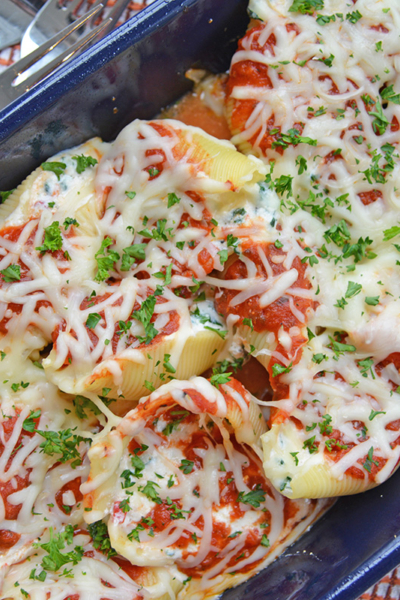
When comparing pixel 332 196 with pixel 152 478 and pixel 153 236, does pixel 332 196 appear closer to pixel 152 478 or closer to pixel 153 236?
pixel 153 236

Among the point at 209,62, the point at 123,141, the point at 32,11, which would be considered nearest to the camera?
the point at 123,141

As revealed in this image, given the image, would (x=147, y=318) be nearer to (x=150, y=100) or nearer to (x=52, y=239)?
(x=52, y=239)

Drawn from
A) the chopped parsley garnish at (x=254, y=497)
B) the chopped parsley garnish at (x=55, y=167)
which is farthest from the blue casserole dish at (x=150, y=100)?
the chopped parsley garnish at (x=254, y=497)

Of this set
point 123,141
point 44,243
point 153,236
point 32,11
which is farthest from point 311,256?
point 32,11

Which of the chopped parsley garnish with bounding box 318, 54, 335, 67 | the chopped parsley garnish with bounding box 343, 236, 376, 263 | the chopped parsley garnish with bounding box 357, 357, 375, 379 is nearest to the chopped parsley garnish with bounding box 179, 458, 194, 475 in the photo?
the chopped parsley garnish with bounding box 357, 357, 375, 379

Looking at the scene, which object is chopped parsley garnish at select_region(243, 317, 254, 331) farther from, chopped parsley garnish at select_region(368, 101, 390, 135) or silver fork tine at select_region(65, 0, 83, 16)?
silver fork tine at select_region(65, 0, 83, 16)

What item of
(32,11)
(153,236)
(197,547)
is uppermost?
(32,11)
